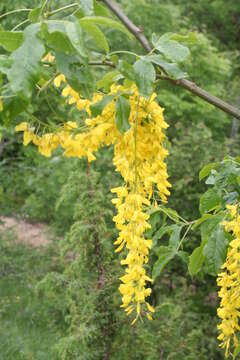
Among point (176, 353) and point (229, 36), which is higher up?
point (176, 353)

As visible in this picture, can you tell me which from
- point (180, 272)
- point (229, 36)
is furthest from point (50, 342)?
point (229, 36)

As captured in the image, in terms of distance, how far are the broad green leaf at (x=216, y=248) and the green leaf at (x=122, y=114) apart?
84 centimetres

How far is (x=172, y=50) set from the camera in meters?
1.21

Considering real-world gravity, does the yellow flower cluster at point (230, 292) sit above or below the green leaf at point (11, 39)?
below

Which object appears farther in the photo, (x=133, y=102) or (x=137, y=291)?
(x=137, y=291)

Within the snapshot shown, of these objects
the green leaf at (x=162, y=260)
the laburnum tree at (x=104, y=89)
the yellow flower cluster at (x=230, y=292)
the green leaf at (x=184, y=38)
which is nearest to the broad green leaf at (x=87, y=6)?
the laburnum tree at (x=104, y=89)

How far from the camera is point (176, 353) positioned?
4242mm

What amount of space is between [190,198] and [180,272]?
0.85 m

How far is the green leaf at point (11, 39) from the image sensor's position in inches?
41.6

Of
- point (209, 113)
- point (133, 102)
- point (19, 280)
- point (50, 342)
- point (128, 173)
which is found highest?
point (133, 102)

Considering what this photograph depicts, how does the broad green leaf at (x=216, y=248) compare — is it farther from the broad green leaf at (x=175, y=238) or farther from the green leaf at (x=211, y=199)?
the broad green leaf at (x=175, y=238)

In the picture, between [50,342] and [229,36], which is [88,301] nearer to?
[50,342]

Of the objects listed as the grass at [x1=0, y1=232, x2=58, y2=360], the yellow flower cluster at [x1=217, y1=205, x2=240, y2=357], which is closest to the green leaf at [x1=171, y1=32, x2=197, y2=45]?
the yellow flower cluster at [x1=217, y1=205, x2=240, y2=357]

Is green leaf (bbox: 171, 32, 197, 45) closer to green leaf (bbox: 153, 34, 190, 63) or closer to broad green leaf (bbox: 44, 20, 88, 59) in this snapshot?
A: green leaf (bbox: 153, 34, 190, 63)
